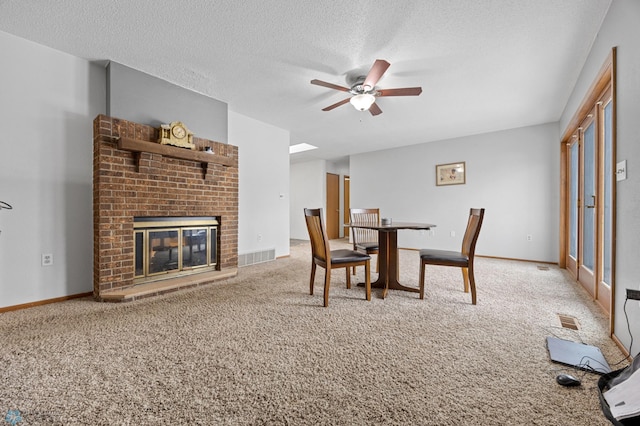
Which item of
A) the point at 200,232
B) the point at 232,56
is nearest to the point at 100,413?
the point at 200,232

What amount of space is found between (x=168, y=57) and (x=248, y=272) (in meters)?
2.70

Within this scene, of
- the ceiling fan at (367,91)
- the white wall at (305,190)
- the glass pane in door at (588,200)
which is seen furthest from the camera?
the white wall at (305,190)

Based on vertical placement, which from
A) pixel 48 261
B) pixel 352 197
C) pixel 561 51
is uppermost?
pixel 561 51

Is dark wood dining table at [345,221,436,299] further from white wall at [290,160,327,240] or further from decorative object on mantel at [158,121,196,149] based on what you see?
white wall at [290,160,327,240]

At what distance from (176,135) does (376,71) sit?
7.48 ft

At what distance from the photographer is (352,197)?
7070mm

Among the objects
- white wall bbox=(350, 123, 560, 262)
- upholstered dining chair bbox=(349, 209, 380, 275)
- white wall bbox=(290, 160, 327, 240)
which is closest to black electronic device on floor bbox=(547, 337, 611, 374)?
upholstered dining chair bbox=(349, 209, 380, 275)

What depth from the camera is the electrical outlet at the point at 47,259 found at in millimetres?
2528

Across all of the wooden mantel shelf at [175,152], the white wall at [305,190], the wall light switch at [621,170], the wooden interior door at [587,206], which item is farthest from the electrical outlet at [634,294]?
the white wall at [305,190]

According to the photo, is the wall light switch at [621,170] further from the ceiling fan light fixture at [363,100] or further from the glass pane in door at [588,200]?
the ceiling fan light fixture at [363,100]

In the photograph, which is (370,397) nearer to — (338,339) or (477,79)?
(338,339)

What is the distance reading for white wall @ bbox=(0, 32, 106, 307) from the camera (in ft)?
7.75

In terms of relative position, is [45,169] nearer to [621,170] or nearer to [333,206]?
[621,170]

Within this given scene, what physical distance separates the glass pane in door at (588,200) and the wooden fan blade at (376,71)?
247 centimetres
